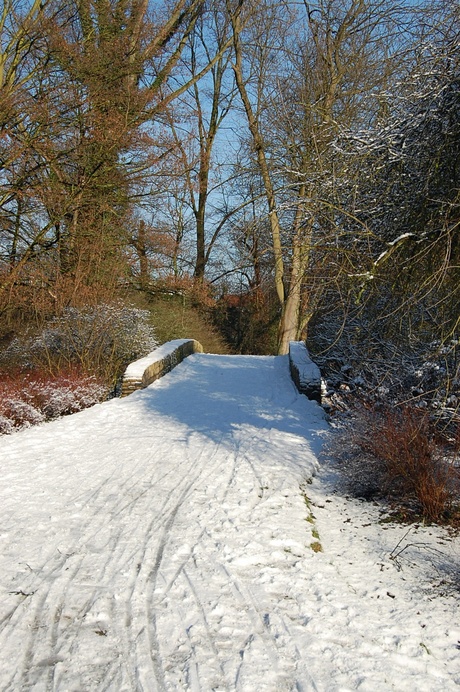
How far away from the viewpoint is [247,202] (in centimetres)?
834

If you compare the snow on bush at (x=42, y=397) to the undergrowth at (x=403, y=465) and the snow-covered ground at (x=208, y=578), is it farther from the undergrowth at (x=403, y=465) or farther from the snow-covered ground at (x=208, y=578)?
the undergrowth at (x=403, y=465)

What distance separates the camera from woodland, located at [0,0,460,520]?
474 centimetres

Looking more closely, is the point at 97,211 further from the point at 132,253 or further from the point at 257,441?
the point at 257,441

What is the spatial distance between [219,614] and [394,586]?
1.33m

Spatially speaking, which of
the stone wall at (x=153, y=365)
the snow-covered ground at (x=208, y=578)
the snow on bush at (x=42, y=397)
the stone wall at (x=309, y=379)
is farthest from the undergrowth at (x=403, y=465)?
the stone wall at (x=153, y=365)

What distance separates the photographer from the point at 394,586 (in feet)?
13.2

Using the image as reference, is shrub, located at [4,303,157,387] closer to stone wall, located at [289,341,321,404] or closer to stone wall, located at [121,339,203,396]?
stone wall, located at [121,339,203,396]

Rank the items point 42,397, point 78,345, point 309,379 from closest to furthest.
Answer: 1. point 42,397
2. point 309,379
3. point 78,345

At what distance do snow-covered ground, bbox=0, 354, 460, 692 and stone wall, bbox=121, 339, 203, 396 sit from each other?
3.89 metres

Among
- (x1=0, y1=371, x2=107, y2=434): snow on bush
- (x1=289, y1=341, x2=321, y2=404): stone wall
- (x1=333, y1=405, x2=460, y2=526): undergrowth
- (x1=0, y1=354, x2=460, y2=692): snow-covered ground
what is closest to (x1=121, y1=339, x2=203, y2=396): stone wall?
(x1=0, y1=371, x2=107, y2=434): snow on bush

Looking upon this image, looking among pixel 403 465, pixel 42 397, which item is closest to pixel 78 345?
pixel 42 397

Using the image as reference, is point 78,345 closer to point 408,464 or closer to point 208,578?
point 408,464

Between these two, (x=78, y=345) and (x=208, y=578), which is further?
(x=78, y=345)

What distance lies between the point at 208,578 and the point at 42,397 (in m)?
6.92
